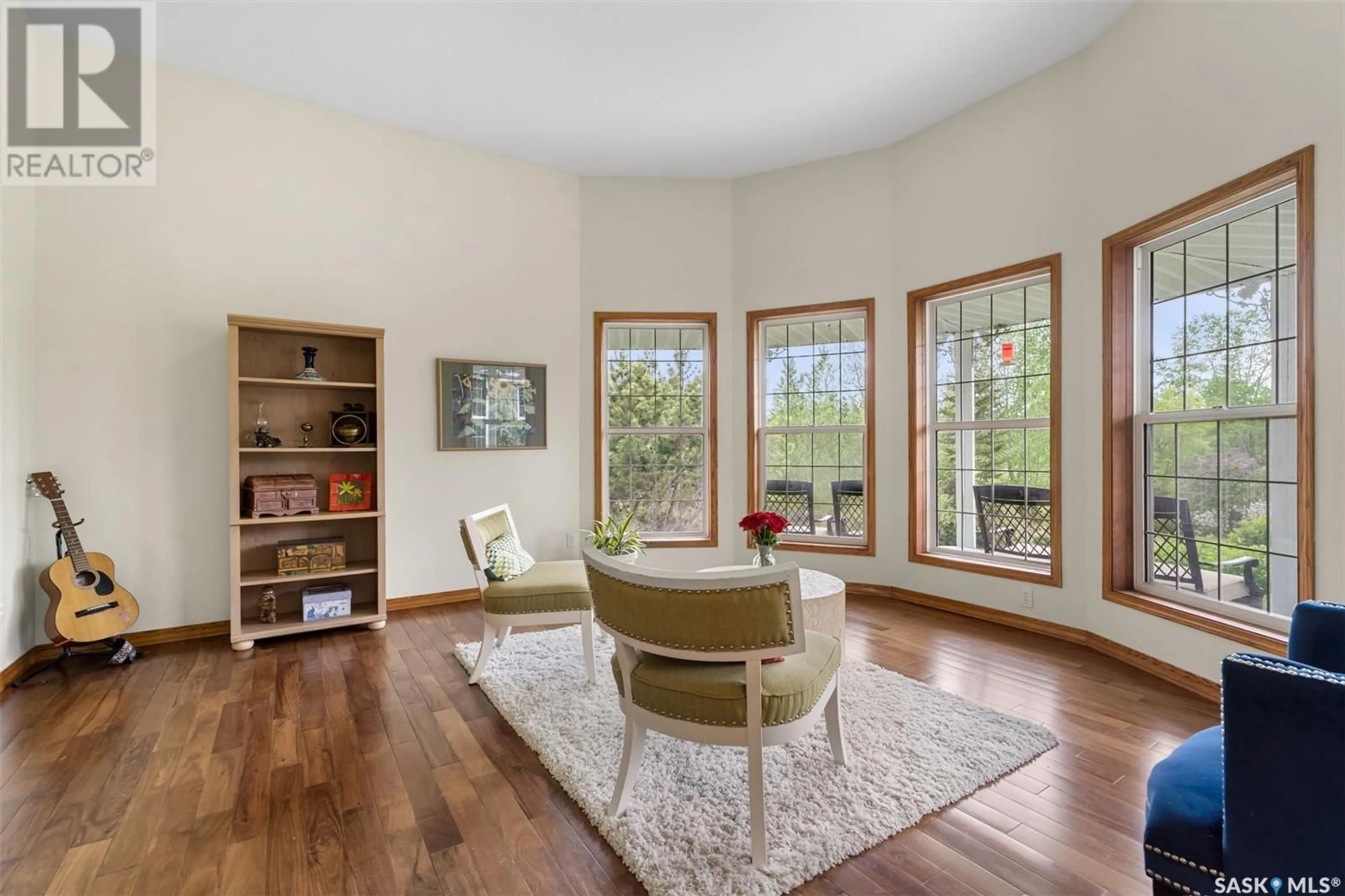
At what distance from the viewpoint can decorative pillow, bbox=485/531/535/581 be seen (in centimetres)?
297

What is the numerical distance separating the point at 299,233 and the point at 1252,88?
5018 millimetres

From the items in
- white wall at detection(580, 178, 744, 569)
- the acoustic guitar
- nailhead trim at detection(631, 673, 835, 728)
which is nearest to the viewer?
nailhead trim at detection(631, 673, 835, 728)

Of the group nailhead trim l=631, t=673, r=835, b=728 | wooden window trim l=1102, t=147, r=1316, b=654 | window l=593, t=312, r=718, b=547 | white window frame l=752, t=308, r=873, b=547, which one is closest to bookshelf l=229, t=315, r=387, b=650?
window l=593, t=312, r=718, b=547

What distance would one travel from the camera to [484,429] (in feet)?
14.7

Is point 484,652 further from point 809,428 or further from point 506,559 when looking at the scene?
point 809,428

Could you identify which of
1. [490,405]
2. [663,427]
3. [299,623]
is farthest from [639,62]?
[299,623]

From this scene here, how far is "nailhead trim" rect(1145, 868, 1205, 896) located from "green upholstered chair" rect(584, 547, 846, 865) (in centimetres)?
81

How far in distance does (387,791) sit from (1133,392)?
3949 mm

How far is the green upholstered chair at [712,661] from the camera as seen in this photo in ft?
5.25

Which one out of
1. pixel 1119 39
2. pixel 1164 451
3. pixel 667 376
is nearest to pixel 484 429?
pixel 667 376

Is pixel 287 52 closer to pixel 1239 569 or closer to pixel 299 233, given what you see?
pixel 299 233

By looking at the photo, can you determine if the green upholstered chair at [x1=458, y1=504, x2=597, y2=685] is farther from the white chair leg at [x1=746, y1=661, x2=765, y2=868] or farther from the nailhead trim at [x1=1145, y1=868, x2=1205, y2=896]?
the nailhead trim at [x1=1145, y1=868, x2=1205, y2=896]

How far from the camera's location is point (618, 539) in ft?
14.5

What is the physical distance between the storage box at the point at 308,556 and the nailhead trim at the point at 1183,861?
156 inches
